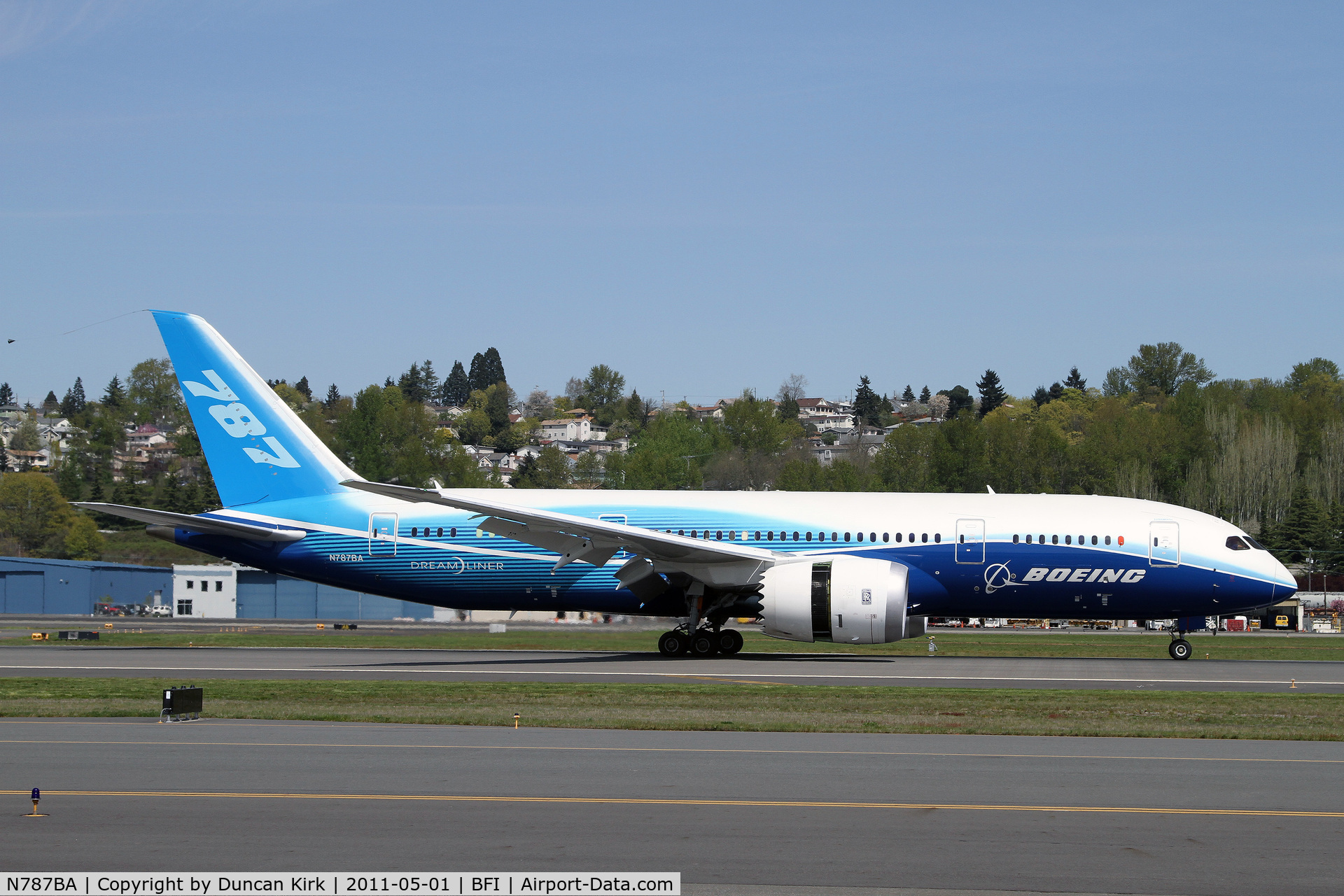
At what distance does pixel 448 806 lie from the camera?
943 centimetres

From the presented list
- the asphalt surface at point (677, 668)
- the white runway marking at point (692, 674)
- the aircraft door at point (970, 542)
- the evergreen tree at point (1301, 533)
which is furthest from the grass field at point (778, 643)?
the evergreen tree at point (1301, 533)

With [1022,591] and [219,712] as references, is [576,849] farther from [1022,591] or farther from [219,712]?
[1022,591]

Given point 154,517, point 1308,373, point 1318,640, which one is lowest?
point 1318,640

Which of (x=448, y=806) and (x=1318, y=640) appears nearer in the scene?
(x=448, y=806)

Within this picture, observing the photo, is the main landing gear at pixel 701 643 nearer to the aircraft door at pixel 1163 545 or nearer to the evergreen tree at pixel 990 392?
the aircraft door at pixel 1163 545

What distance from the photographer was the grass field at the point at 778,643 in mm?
30484

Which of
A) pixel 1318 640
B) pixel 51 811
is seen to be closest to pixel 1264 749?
pixel 51 811

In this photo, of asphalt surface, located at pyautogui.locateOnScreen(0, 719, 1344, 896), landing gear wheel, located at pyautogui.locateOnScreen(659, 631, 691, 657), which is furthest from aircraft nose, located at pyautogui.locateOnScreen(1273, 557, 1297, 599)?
asphalt surface, located at pyautogui.locateOnScreen(0, 719, 1344, 896)

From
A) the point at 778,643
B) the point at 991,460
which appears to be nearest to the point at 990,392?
the point at 991,460

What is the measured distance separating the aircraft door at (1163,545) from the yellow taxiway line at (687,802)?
17036 millimetres

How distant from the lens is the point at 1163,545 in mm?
25984

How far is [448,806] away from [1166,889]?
5254 millimetres

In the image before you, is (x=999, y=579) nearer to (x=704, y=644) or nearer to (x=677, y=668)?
(x=704, y=644)

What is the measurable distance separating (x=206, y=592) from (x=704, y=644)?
145 ft
